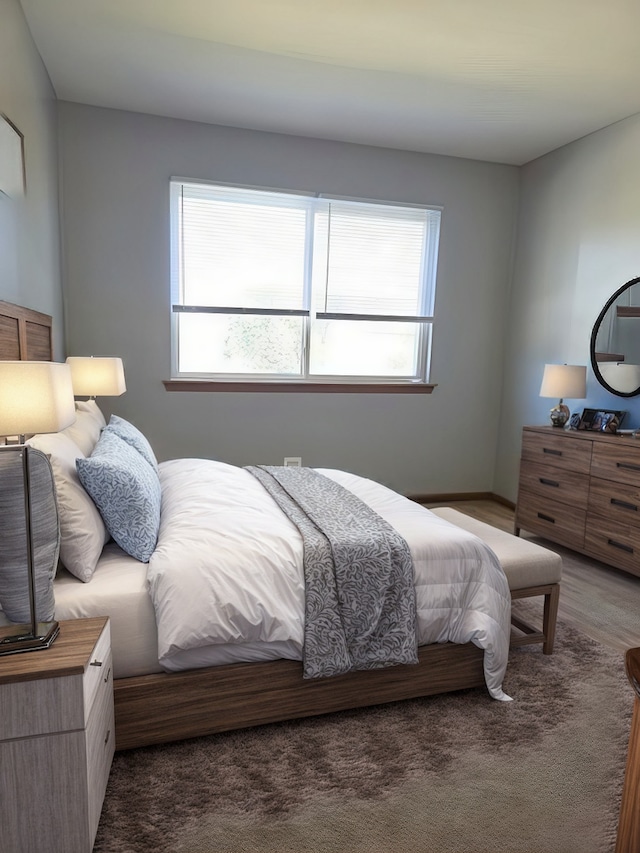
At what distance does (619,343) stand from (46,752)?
3777 millimetres

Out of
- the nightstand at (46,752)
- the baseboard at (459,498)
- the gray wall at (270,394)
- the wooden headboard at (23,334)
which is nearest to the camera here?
the nightstand at (46,752)

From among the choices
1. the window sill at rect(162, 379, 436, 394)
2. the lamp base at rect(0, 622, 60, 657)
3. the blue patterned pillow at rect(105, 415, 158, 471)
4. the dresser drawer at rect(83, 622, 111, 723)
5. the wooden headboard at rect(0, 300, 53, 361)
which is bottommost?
the dresser drawer at rect(83, 622, 111, 723)

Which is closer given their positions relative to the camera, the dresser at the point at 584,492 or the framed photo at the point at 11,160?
the framed photo at the point at 11,160

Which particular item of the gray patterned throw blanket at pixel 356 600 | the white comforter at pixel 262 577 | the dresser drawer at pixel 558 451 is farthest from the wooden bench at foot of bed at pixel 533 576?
the dresser drawer at pixel 558 451

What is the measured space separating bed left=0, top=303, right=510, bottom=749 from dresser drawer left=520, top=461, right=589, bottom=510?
1687 millimetres

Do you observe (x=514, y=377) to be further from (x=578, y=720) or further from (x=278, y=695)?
(x=278, y=695)

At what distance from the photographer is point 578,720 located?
194cm

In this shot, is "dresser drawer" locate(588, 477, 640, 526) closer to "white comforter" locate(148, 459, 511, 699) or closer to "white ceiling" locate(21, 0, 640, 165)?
"white comforter" locate(148, 459, 511, 699)

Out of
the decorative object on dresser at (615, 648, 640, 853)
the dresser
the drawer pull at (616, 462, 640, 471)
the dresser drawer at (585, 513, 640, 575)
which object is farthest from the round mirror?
the decorative object on dresser at (615, 648, 640, 853)

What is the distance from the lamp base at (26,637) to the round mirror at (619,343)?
3524 mm

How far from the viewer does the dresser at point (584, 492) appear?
3129mm

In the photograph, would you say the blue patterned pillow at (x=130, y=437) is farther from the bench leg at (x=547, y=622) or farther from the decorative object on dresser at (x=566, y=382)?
the decorative object on dresser at (x=566, y=382)

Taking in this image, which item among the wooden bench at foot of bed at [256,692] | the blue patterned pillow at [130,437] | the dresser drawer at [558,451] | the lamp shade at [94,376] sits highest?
the lamp shade at [94,376]

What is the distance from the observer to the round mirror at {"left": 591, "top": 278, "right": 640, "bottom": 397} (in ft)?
11.6
